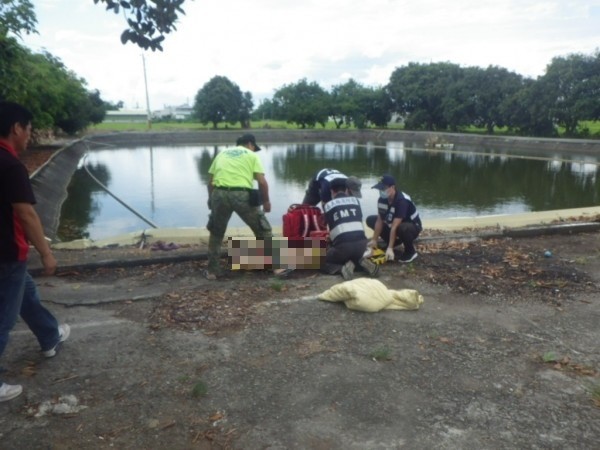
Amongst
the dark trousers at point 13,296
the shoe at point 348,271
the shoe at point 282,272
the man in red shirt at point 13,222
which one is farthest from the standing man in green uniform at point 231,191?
the man in red shirt at point 13,222

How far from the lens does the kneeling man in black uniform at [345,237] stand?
214 inches

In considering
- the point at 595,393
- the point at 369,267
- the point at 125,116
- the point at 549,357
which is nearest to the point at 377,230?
the point at 369,267

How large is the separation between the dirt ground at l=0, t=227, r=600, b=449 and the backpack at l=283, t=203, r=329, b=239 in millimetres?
523

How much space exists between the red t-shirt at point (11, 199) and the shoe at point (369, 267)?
3524 millimetres

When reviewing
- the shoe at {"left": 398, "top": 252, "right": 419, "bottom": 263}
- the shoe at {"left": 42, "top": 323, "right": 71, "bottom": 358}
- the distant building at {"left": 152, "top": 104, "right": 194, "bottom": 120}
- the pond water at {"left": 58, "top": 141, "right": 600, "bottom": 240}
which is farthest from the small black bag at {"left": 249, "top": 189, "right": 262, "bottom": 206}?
the distant building at {"left": 152, "top": 104, "right": 194, "bottom": 120}

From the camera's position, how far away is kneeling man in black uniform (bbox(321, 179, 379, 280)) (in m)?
5.45

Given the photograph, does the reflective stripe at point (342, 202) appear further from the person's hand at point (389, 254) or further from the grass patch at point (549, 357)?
the grass patch at point (549, 357)

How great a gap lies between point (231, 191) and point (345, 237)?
1.39 m

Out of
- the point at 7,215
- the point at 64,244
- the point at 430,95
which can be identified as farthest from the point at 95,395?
the point at 430,95

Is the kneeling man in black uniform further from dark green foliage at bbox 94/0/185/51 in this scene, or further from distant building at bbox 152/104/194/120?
distant building at bbox 152/104/194/120

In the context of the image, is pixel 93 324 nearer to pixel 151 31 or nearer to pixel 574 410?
pixel 151 31

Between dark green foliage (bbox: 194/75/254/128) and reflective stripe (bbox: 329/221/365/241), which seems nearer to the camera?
reflective stripe (bbox: 329/221/365/241)

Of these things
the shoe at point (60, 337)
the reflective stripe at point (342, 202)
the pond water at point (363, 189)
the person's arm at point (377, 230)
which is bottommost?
the pond water at point (363, 189)

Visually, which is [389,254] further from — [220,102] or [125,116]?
[125,116]
